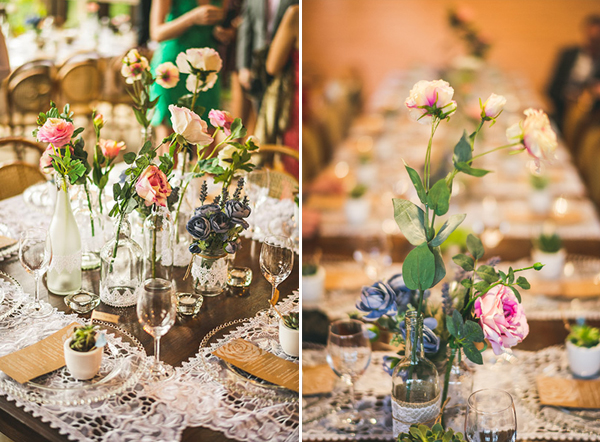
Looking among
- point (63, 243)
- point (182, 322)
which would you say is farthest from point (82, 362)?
point (63, 243)

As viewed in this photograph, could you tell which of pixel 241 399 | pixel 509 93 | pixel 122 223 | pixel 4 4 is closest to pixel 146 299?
pixel 241 399

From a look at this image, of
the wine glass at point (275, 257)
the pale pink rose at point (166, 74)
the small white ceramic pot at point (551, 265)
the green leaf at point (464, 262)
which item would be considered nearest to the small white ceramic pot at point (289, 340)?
the wine glass at point (275, 257)

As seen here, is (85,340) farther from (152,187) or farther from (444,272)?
(444,272)

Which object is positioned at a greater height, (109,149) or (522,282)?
(109,149)

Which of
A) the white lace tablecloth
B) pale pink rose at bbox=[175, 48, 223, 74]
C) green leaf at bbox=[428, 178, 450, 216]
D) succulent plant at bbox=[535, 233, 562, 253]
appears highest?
pale pink rose at bbox=[175, 48, 223, 74]

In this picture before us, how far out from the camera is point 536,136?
2.95ft

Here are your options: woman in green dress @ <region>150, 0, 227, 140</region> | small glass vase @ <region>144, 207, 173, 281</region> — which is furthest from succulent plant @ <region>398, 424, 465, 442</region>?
woman in green dress @ <region>150, 0, 227, 140</region>

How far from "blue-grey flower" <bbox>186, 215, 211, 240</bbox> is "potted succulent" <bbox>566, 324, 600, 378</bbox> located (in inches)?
31.5

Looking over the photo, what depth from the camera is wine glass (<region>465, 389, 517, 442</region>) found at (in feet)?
3.05

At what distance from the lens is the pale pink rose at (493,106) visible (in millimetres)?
917

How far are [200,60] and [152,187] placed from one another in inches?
17.0

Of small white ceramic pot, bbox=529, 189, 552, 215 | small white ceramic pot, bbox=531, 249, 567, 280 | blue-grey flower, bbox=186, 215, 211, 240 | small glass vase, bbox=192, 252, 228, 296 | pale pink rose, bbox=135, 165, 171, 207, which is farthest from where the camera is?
small white ceramic pot, bbox=529, 189, 552, 215

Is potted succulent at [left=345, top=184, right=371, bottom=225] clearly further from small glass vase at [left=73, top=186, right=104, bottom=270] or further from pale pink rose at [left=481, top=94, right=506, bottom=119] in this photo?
pale pink rose at [left=481, top=94, right=506, bottom=119]

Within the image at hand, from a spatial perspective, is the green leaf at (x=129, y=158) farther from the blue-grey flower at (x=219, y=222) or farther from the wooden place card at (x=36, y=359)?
the wooden place card at (x=36, y=359)
